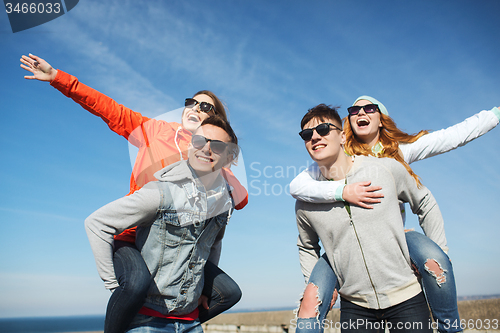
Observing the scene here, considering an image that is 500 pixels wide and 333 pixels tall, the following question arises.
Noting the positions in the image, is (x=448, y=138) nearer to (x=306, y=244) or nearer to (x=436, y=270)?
(x=436, y=270)

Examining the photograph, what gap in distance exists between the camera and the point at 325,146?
9.16ft

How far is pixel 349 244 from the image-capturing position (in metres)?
2.54

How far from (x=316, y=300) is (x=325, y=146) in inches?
49.5

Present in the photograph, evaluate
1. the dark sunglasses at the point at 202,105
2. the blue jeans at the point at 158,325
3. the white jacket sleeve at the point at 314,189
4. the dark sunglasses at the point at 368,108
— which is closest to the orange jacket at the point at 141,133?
the dark sunglasses at the point at 202,105

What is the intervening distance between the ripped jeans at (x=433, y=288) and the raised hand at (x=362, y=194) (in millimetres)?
463

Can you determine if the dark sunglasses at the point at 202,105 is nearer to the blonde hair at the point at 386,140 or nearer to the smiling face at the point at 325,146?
the smiling face at the point at 325,146

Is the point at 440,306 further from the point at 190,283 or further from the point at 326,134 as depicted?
the point at 190,283

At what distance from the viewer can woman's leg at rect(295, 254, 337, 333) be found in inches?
97.2

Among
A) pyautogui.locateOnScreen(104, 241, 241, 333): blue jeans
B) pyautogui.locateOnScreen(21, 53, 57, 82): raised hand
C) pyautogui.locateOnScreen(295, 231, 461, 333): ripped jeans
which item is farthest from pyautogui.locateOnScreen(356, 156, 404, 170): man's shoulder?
pyautogui.locateOnScreen(21, 53, 57, 82): raised hand

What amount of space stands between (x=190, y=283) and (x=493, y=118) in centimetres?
333

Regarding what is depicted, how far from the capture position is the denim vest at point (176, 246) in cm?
248

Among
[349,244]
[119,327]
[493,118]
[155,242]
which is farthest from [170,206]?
[493,118]

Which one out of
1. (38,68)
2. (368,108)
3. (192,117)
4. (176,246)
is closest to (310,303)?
(176,246)

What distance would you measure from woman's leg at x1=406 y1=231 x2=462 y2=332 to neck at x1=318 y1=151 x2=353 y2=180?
0.86 m
